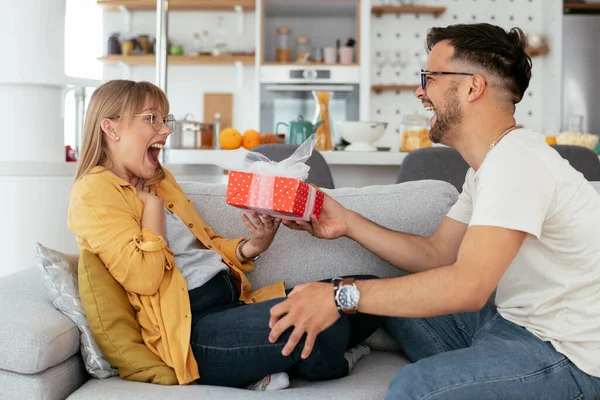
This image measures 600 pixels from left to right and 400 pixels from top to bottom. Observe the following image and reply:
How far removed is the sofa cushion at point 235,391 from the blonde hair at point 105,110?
1.69 feet

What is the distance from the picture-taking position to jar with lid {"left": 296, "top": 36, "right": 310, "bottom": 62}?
6.62 m

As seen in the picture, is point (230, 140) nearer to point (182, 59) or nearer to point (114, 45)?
point (182, 59)

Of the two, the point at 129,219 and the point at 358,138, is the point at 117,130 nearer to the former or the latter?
the point at 129,219

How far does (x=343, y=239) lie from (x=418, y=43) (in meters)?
5.34

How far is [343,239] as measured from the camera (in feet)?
6.24

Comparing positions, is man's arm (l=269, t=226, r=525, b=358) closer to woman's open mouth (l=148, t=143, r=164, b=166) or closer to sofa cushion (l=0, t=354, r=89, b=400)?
sofa cushion (l=0, t=354, r=89, b=400)

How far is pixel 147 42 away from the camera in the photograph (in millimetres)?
6898

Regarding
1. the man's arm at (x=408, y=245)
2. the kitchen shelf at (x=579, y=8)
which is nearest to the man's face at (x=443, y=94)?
the man's arm at (x=408, y=245)

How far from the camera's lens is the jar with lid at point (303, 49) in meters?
6.62

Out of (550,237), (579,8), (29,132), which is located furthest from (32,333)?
(579,8)

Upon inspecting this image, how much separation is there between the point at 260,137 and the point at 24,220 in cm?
132

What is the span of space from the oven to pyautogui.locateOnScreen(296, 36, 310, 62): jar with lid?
0.17 metres

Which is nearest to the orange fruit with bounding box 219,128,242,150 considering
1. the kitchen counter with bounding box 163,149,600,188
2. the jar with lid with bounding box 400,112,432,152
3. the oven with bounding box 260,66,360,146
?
the kitchen counter with bounding box 163,149,600,188

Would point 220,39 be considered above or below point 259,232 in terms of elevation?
above
